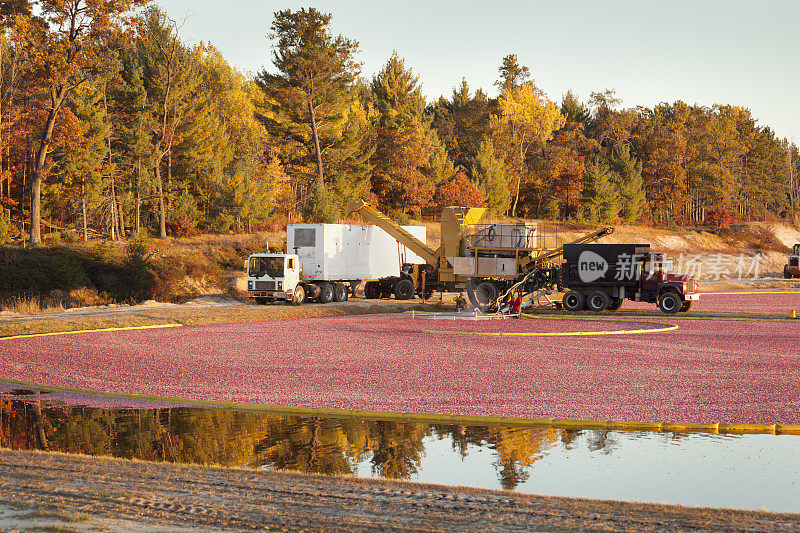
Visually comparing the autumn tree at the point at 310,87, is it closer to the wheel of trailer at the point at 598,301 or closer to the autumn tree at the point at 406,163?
the autumn tree at the point at 406,163

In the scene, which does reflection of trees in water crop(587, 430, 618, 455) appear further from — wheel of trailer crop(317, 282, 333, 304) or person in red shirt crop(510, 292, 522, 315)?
wheel of trailer crop(317, 282, 333, 304)

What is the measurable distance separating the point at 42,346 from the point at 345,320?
42.0 ft

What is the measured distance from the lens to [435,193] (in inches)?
2884

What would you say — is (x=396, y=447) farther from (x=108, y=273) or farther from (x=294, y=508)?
(x=108, y=273)

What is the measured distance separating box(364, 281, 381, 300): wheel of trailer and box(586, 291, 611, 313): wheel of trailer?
11.6 metres

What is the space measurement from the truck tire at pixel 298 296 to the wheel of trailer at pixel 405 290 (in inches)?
218

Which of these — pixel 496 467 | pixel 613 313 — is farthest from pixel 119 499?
pixel 613 313

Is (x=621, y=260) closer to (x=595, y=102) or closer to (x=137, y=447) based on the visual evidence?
(x=137, y=447)

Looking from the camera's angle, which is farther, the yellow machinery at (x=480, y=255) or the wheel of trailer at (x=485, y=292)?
the wheel of trailer at (x=485, y=292)

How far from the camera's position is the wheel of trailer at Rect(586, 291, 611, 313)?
36562 millimetres

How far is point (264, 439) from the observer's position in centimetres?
1187

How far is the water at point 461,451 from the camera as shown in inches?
370

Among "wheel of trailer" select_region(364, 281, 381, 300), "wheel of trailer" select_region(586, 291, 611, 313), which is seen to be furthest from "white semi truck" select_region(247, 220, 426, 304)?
"wheel of trailer" select_region(586, 291, 611, 313)

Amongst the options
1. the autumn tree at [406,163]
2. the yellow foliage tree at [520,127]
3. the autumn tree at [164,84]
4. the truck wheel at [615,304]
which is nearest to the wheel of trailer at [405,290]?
the truck wheel at [615,304]
